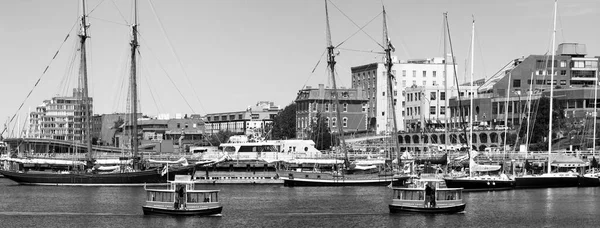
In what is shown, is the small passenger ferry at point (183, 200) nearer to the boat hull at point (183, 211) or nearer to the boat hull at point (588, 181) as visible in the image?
the boat hull at point (183, 211)

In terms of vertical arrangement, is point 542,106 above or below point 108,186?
above

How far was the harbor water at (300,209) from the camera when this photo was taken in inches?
3177

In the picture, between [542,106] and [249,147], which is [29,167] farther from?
[542,106]

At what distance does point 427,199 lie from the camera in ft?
275

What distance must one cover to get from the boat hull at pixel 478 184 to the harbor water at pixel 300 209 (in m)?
1.94

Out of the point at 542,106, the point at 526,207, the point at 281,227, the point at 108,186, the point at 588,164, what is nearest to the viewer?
the point at 281,227

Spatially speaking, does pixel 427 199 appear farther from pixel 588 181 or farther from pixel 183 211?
pixel 588 181

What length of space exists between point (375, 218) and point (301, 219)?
612 cm

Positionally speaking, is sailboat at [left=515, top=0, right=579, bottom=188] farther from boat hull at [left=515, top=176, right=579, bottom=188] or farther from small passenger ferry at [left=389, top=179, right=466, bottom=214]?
small passenger ferry at [left=389, top=179, right=466, bottom=214]

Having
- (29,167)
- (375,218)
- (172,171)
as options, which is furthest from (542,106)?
(375,218)

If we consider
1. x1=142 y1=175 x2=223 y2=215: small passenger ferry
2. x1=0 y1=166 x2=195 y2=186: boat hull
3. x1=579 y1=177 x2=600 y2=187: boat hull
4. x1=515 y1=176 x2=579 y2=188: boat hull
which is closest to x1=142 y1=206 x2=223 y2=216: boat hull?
x1=142 y1=175 x2=223 y2=215: small passenger ferry

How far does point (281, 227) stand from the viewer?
78.4 metres

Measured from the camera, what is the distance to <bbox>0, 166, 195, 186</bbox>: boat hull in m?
130

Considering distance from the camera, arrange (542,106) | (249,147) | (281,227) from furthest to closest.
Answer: (542,106) < (249,147) < (281,227)
